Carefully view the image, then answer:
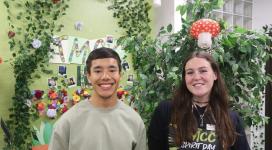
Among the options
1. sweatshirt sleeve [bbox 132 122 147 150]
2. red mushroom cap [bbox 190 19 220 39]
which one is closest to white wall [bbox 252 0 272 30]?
red mushroom cap [bbox 190 19 220 39]

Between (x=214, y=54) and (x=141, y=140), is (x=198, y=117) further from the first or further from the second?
(x=214, y=54)

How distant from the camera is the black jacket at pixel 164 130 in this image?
5.37 feet

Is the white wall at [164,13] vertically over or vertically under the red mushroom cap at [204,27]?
over

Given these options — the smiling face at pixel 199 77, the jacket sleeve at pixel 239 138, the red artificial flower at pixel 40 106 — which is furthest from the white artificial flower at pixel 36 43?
the jacket sleeve at pixel 239 138

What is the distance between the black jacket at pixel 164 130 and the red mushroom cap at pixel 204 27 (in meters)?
0.54

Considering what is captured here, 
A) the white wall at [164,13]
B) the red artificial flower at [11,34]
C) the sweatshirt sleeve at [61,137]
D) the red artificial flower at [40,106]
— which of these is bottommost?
the red artificial flower at [40,106]

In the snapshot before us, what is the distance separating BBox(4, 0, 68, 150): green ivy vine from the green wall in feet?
0.17

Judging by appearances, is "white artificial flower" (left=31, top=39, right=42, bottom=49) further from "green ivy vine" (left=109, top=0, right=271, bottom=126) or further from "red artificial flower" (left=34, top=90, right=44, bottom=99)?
"green ivy vine" (left=109, top=0, right=271, bottom=126)

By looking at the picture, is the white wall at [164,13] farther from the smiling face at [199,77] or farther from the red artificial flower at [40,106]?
the smiling face at [199,77]

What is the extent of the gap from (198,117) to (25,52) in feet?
6.62

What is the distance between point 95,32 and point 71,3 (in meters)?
0.41

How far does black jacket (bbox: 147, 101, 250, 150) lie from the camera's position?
1.64 m

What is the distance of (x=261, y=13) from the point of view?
447cm

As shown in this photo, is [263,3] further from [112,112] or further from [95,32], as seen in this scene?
[112,112]
